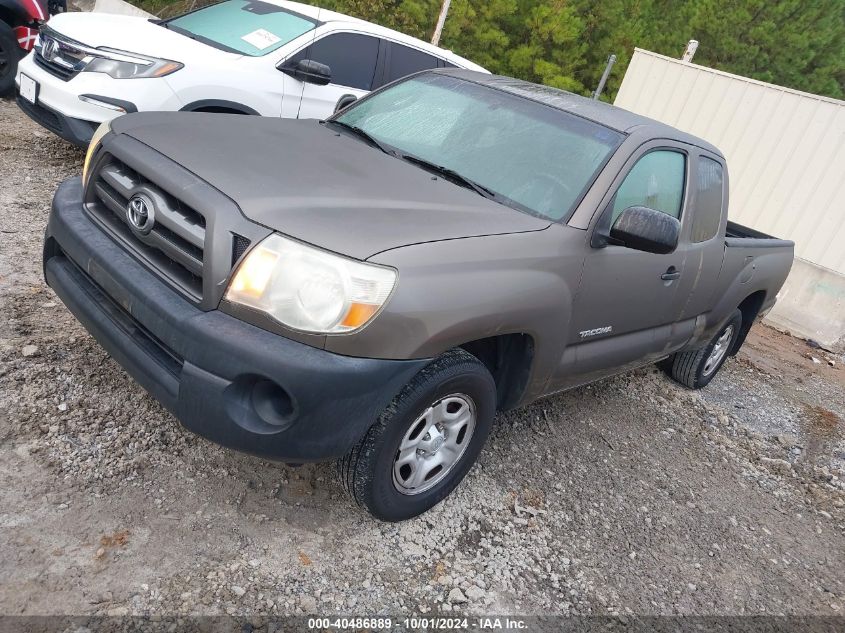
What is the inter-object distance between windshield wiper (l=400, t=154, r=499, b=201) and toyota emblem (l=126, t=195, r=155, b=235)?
125 cm

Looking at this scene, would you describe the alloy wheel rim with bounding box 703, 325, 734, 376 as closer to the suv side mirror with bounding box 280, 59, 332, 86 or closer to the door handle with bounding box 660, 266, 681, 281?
the door handle with bounding box 660, 266, 681, 281

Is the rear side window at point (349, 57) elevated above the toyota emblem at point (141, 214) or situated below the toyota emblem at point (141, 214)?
above

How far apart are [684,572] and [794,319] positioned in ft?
18.7

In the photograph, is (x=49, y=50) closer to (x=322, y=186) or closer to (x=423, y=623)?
(x=322, y=186)

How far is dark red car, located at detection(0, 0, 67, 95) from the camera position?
7020 millimetres

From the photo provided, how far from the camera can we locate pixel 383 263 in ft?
7.64

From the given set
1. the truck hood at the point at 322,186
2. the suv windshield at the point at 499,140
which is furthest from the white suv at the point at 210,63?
the truck hood at the point at 322,186

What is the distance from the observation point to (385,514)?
2.80 metres

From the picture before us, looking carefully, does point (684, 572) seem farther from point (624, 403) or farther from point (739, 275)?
point (739, 275)

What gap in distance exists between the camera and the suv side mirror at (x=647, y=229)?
2926mm

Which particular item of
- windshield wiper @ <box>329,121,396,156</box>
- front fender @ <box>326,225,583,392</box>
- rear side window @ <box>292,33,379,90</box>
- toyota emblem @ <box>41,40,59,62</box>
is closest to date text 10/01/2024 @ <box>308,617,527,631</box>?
front fender @ <box>326,225,583,392</box>

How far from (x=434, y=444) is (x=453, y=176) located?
122 cm

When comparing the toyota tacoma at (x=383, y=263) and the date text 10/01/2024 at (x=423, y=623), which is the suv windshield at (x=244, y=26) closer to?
the toyota tacoma at (x=383, y=263)

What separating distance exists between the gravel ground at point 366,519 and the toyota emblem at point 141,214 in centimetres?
96
